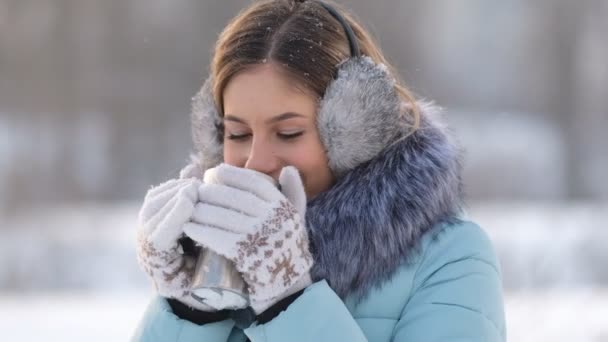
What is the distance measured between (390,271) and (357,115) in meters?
0.28

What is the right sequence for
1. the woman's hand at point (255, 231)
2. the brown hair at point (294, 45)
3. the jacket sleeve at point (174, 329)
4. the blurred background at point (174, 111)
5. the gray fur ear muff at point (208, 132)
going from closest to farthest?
A: the woman's hand at point (255, 231)
the jacket sleeve at point (174, 329)
the brown hair at point (294, 45)
the gray fur ear muff at point (208, 132)
the blurred background at point (174, 111)

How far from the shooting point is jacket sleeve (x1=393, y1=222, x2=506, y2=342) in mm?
1576

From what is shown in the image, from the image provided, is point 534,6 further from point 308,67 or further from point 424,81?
point 308,67

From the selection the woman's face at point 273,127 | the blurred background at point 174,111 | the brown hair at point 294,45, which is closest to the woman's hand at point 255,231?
the woman's face at point 273,127

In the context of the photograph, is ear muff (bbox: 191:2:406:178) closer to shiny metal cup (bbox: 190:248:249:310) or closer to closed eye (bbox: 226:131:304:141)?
closed eye (bbox: 226:131:304:141)

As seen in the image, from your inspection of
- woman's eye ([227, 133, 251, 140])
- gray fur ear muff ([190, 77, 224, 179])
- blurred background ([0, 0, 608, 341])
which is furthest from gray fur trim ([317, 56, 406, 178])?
blurred background ([0, 0, 608, 341])

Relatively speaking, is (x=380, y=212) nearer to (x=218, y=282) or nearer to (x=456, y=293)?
(x=456, y=293)

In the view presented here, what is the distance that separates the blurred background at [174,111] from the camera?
24.3 feet

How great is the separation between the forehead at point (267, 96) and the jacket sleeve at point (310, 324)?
1.08ft

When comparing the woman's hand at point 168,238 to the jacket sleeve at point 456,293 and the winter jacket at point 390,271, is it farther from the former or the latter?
the jacket sleeve at point 456,293

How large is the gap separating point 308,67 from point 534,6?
9323mm

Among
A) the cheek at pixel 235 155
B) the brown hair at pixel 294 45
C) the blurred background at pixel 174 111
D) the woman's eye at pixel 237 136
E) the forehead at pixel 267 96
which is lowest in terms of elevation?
the blurred background at pixel 174 111

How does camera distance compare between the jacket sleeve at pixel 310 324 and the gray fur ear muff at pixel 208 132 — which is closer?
the jacket sleeve at pixel 310 324

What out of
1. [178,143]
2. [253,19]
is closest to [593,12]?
[178,143]
